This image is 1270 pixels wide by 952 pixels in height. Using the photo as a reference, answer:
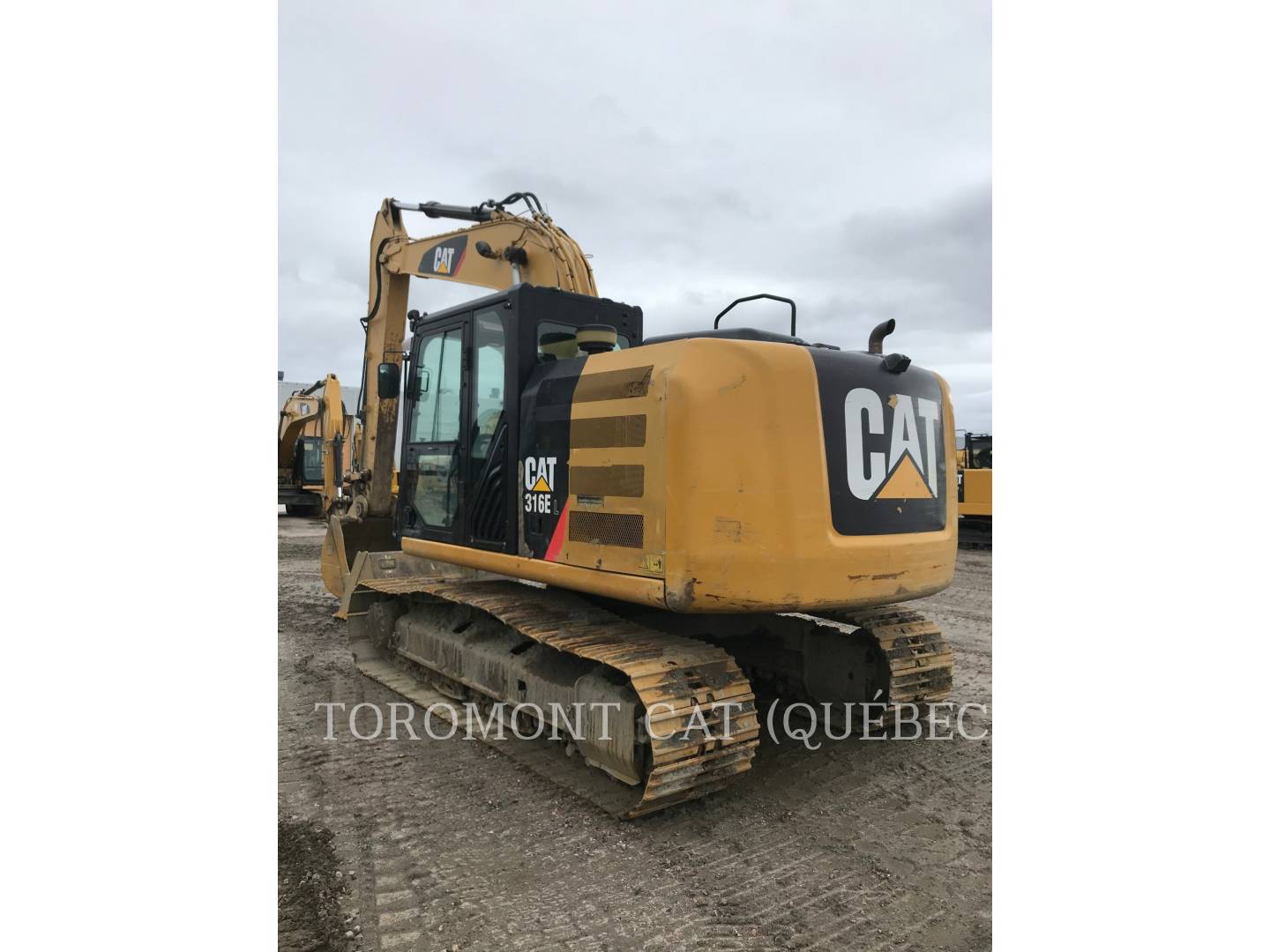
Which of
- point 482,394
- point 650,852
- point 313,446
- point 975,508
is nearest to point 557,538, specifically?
point 482,394

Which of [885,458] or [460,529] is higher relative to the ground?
[885,458]

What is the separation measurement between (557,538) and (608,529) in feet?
1.55

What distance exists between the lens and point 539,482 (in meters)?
4.44

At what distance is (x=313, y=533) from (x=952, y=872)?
17.0 metres

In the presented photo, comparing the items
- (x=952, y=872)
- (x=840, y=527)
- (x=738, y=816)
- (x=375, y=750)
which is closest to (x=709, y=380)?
(x=840, y=527)

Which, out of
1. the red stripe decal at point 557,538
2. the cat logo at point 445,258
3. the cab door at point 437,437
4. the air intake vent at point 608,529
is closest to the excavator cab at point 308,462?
the cat logo at point 445,258

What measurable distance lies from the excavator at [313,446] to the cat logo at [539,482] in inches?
513

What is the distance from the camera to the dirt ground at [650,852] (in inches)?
112

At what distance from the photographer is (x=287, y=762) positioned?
4.28 metres

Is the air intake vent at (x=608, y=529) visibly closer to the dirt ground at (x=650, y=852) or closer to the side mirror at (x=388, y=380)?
the dirt ground at (x=650, y=852)

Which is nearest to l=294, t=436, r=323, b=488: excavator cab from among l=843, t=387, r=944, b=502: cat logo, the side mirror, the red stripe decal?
the side mirror

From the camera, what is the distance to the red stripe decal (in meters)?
4.21

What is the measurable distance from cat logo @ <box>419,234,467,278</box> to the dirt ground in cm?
371

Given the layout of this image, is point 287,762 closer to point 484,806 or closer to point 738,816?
point 484,806
